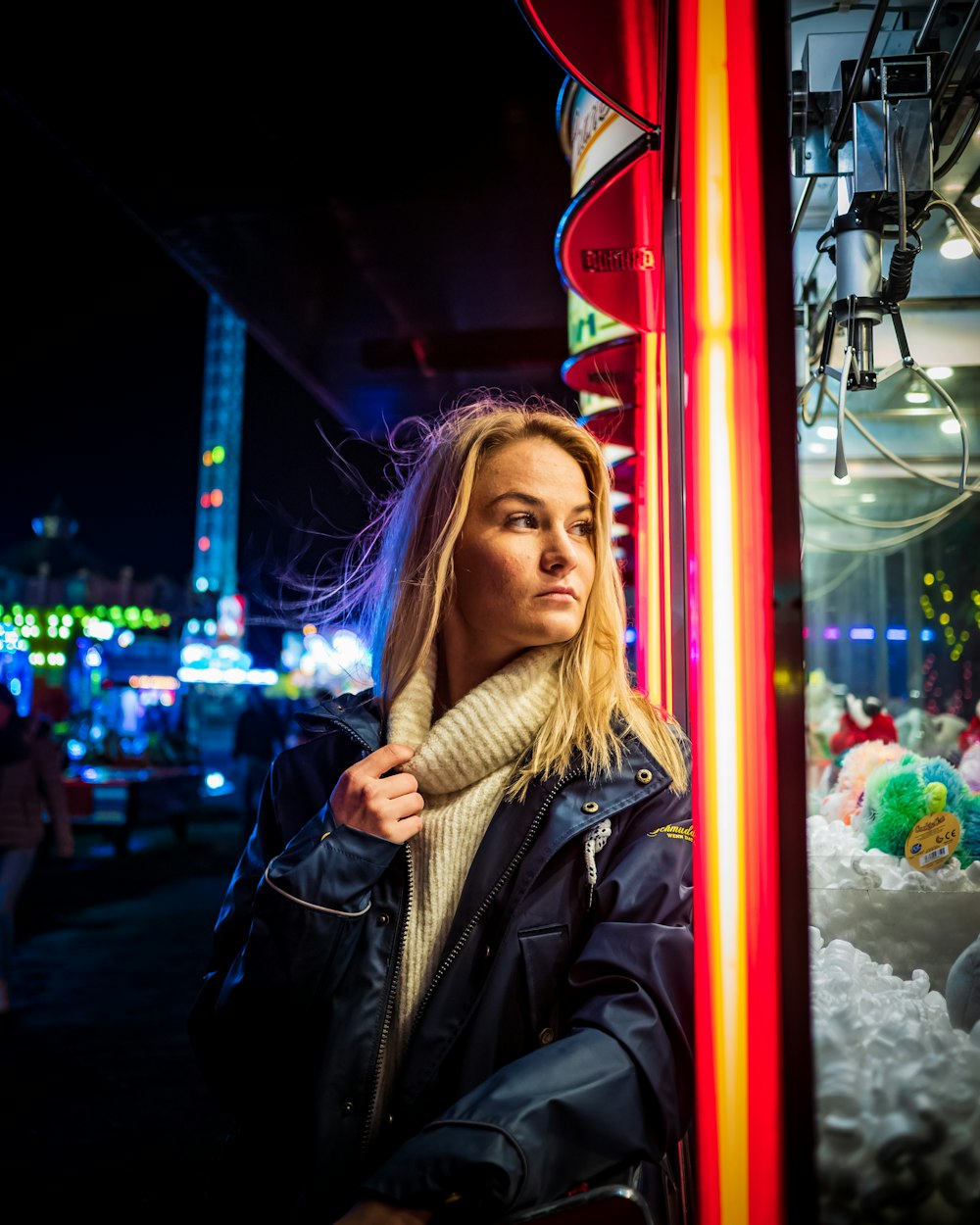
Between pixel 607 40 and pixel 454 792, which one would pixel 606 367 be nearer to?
pixel 607 40

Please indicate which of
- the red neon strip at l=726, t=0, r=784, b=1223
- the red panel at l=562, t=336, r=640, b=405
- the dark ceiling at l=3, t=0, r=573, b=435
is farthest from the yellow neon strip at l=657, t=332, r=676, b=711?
the dark ceiling at l=3, t=0, r=573, b=435

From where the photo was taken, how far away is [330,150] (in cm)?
462

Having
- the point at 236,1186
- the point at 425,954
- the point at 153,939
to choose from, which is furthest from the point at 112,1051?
the point at 425,954

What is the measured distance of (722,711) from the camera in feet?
3.03

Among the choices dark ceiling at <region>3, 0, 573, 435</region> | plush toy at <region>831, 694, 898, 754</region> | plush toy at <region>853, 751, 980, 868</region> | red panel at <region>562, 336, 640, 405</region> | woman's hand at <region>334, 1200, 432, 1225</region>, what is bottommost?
woman's hand at <region>334, 1200, 432, 1225</region>

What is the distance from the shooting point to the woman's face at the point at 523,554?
5.41ft

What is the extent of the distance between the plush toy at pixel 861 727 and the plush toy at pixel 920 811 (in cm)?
266

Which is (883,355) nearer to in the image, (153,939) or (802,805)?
(802,805)

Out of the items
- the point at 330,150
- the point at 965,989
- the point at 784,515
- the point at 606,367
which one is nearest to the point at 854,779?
the point at 965,989

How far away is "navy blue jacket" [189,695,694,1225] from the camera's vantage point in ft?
3.80

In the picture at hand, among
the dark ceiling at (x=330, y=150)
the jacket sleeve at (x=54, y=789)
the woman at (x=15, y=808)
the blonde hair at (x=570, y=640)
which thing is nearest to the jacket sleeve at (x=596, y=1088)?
the blonde hair at (x=570, y=640)

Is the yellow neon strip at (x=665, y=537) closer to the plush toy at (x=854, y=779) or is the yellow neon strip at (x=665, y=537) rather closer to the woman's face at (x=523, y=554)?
the plush toy at (x=854, y=779)

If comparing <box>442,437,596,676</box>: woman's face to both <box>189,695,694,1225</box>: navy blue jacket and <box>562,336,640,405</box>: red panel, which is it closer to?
<box>189,695,694,1225</box>: navy blue jacket

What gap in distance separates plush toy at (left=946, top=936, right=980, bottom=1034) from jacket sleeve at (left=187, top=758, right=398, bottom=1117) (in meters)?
0.92
